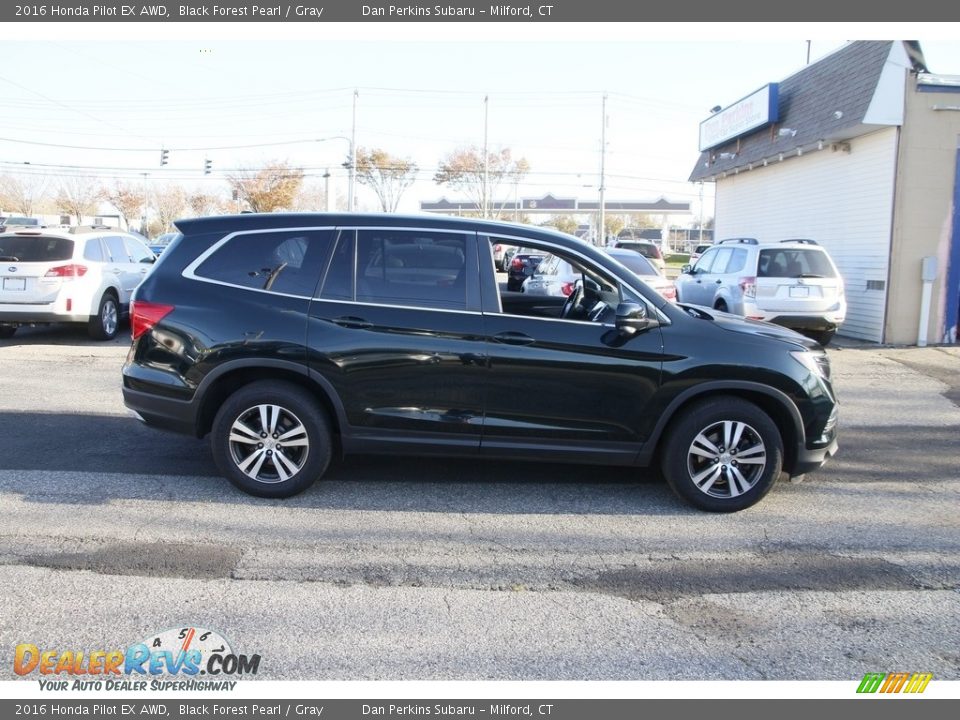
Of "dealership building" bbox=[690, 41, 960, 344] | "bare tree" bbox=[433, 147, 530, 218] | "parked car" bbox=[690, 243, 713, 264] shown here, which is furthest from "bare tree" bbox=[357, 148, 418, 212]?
"dealership building" bbox=[690, 41, 960, 344]

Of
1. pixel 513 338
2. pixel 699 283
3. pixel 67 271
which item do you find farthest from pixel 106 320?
pixel 699 283

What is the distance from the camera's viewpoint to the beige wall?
44.1 ft

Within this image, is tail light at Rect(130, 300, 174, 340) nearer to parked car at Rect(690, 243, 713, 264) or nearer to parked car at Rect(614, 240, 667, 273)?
parked car at Rect(690, 243, 713, 264)

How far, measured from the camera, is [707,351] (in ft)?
17.2

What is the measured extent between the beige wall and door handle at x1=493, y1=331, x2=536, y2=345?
11.1m

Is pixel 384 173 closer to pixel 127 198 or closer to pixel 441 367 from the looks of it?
pixel 127 198

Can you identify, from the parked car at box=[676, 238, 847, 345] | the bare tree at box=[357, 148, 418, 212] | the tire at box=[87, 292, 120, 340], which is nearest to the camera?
the parked car at box=[676, 238, 847, 345]

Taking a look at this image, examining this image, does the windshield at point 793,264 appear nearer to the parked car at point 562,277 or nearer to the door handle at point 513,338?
the parked car at point 562,277

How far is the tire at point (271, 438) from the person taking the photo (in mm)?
5312

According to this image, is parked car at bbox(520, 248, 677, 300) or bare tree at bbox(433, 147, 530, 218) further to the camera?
bare tree at bbox(433, 147, 530, 218)

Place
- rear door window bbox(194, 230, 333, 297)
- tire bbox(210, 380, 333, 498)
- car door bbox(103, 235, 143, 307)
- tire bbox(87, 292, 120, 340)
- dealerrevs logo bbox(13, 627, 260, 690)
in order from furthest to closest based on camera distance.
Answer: car door bbox(103, 235, 143, 307) → tire bbox(87, 292, 120, 340) → rear door window bbox(194, 230, 333, 297) → tire bbox(210, 380, 333, 498) → dealerrevs logo bbox(13, 627, 260, 690)

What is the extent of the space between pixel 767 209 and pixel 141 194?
56.7m

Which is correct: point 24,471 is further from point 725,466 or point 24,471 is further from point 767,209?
point 767,209

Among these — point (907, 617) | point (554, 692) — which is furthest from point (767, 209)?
point (554, 692)
